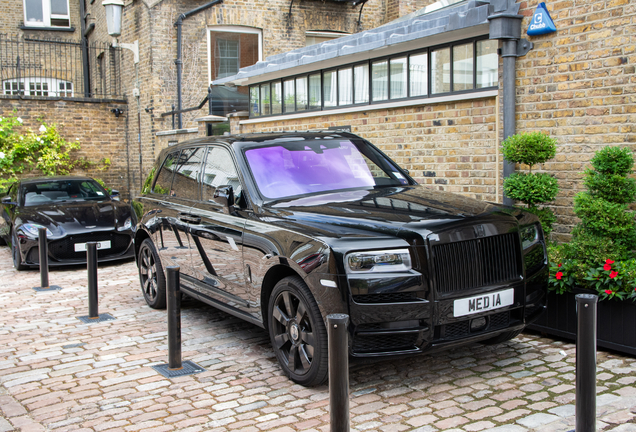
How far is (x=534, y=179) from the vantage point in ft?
20.2

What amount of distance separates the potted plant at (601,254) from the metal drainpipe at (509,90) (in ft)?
4.56

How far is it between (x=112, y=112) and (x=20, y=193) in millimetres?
7689

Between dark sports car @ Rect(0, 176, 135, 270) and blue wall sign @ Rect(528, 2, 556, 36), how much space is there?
22.3ft

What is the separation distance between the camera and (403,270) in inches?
162

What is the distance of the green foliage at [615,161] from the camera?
5430mm

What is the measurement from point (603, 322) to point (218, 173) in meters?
3.59

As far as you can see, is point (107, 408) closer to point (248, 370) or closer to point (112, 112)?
point (248, 370)

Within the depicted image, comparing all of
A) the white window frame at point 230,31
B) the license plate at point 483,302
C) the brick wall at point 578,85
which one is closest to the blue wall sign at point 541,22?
the brick wall at point 578,85

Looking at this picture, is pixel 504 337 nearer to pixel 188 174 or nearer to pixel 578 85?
pixel 578 85

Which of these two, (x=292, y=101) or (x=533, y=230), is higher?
(x=292, y=101)

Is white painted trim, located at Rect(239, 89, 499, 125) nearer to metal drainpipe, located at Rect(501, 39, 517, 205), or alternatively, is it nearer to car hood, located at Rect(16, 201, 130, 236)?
→ metal drainpipe, located at Rect(501, 39, 517, 205)

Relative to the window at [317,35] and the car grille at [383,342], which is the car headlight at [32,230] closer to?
the car grille at [383,342]

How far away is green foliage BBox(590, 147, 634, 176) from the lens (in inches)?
214

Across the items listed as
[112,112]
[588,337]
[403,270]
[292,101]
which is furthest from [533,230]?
[112,112]
